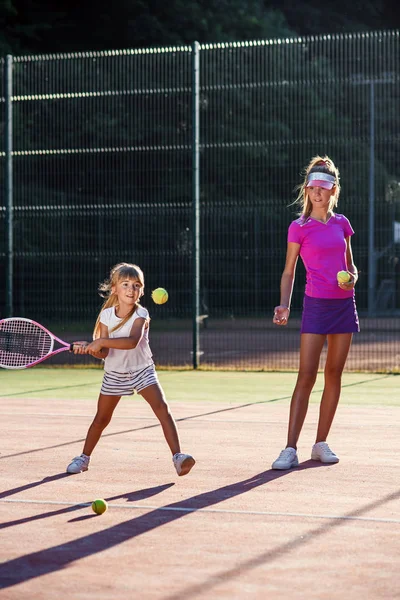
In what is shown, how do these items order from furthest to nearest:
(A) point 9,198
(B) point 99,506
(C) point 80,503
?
1. (A) point 9,198
2. (C) point 80,503
3. (B) point 99,506

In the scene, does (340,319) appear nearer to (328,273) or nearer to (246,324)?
(328,273)

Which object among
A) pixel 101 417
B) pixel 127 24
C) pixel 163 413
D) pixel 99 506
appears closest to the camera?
pixel 99 506

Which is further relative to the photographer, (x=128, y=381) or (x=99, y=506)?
(x=128, y=381)

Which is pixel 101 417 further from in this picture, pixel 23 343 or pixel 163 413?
pixel 23 343

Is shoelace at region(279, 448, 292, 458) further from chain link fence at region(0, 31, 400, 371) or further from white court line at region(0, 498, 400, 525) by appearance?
chain link fence at region(0, 31, 400, 371)

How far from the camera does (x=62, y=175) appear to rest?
1582 centimetres

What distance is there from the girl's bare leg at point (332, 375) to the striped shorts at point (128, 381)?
1.14 metres

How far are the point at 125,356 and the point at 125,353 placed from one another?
17 mm

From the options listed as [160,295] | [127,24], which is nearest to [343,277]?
[160,295]

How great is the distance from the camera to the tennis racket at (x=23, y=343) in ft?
23.1

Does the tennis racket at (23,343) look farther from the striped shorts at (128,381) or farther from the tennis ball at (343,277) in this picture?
the tennis ball at (343,277)

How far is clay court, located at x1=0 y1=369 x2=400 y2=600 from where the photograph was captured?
4.34 m

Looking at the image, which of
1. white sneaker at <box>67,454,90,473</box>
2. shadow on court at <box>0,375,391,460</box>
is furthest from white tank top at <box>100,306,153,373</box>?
shadow on court at <box>0,375,391,460</box>

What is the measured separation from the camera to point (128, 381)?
6.80 m
